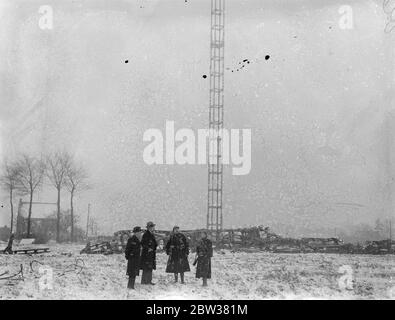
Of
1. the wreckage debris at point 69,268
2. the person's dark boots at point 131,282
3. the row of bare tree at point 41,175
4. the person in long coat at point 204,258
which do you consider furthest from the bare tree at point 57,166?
the person in long coat at point 204,258

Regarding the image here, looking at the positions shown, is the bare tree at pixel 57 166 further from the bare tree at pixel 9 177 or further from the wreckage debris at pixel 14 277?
the wreckage debris at pixel 14 277

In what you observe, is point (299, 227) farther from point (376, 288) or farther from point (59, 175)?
point (59, 175)

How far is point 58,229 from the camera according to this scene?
897cm

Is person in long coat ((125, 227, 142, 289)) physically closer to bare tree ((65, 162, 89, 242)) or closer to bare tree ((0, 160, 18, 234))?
bare tree ((65, 162, 89, 242))

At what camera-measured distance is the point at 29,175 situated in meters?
8.84

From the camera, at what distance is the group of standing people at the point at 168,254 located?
8180 millimetres

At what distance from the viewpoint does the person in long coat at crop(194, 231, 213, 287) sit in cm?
834

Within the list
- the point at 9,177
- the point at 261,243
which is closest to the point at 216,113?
the point at 261,243

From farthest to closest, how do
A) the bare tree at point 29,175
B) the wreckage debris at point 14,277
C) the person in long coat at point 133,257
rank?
the bare tree at point 29,175 < the wreckage debris at point 14,277 < the person in long coat at point 133,257

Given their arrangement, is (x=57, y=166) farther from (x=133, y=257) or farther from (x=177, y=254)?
(x=177, y=254)

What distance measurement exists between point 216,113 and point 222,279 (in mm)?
3027

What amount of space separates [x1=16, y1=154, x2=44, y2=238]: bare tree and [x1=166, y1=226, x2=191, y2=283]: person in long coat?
2.68 meters

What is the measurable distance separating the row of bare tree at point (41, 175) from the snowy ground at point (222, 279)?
2.27 feet
